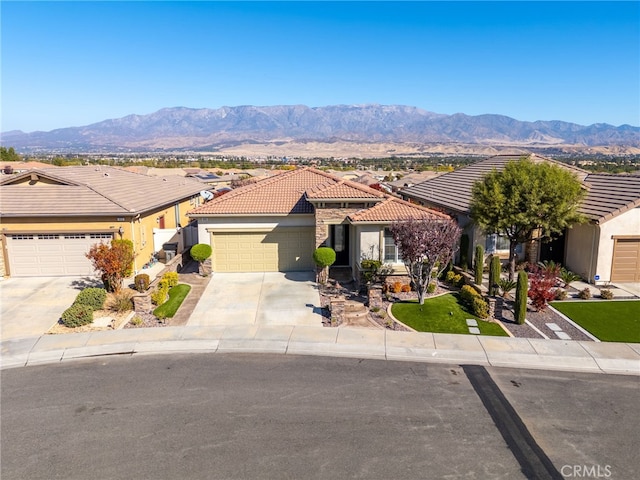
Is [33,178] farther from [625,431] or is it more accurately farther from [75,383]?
[625,431]

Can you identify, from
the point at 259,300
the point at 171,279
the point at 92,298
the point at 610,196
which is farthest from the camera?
the point at 610,196

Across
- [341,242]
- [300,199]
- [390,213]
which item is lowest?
[341,242]

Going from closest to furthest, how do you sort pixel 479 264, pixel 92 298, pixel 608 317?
pixel 608 317 → pixel 92 298 → pixel 479 264

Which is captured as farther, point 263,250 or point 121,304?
point 263,250

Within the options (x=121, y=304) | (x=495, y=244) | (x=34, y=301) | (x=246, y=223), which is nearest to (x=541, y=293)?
(x=495, y=244)

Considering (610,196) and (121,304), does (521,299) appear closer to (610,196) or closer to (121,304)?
(610,196)

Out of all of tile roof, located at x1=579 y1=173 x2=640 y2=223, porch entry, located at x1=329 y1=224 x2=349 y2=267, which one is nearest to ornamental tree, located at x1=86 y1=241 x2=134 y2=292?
porch entry, located at x1=329 y1=224 x2=349 y2=267

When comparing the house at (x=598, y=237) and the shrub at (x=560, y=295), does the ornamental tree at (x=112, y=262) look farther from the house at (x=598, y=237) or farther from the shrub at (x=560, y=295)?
the shrub at (x=560, y=295)
